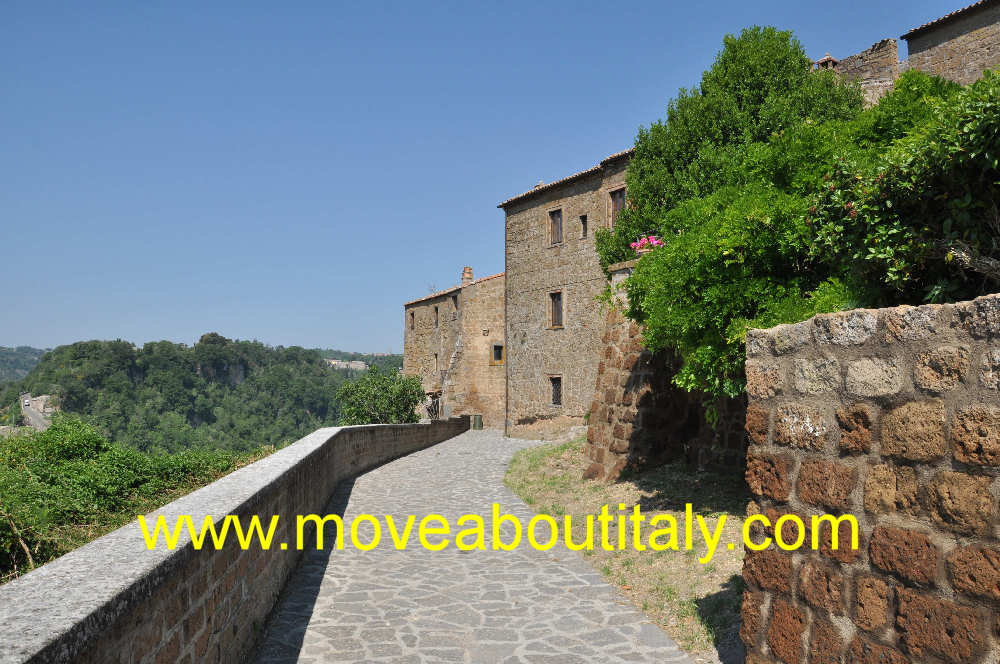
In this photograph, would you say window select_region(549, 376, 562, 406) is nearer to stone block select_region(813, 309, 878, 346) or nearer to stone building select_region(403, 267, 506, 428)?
stone building select_region(403, 267, 506, 428)

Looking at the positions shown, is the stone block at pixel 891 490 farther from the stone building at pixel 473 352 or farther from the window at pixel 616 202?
the stone building at pixel 473 352

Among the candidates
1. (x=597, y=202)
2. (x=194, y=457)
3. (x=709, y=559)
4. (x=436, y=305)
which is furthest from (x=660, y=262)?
(x=436, y=305)

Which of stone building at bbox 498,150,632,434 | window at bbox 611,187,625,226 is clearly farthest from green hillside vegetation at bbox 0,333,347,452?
window at bbox 611,187,625,226

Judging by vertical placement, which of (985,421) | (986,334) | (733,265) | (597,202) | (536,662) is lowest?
(536,662)

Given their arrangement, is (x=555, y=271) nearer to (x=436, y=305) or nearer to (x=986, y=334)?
(x=436, y=305)

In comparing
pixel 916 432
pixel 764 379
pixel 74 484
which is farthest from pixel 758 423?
pixel 74 484

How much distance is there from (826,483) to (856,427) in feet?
1.01

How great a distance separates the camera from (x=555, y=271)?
993 inches

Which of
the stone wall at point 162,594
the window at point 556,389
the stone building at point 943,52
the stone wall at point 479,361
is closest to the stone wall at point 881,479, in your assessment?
the stone wall at point 162,594

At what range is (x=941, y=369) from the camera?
2.45 metres

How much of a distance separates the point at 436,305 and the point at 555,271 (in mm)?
12645

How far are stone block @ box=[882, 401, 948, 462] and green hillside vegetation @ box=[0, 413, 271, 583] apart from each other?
275 inches

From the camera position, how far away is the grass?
16.1 feet

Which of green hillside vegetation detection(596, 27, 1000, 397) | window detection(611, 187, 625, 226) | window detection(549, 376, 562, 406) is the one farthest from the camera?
window detection(549, 376, 562, 406)
